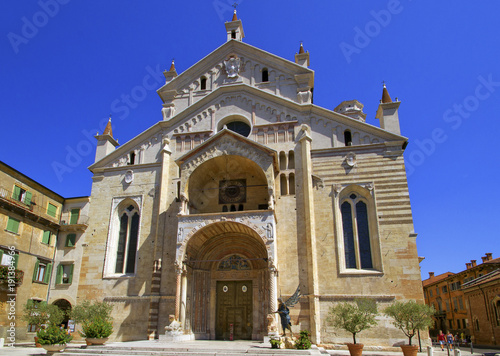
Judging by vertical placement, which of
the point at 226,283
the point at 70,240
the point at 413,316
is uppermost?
the point at 70,240

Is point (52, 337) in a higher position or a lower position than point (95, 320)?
lower

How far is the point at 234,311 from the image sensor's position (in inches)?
902

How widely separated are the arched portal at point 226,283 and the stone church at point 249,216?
7cm

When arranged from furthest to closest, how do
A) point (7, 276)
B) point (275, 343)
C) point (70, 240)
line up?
point (70, 240) → point (7, 276) → point (275, 343)

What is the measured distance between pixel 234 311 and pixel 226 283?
171cm

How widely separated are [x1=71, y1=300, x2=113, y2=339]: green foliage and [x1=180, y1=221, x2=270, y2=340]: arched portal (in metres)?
4.18

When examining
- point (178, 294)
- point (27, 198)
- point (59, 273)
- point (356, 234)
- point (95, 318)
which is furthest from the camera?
point (27, 198)

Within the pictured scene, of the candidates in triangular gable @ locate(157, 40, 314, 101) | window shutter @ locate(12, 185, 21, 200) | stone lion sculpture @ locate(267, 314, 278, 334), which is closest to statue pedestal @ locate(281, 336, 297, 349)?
stone lion sculpture @ locate(267, 314, 278, 334)

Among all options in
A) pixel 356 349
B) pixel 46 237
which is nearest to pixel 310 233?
pixel 356 349

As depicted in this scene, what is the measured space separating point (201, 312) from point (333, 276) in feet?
26.1

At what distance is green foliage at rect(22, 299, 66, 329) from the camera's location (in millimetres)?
22138

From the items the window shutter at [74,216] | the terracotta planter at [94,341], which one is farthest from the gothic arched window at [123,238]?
the window shutter at [74,216]

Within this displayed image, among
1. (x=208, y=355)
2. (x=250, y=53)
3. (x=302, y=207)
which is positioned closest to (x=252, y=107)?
(x=250, y=53)

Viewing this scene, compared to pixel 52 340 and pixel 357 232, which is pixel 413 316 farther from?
pixel 52 340
